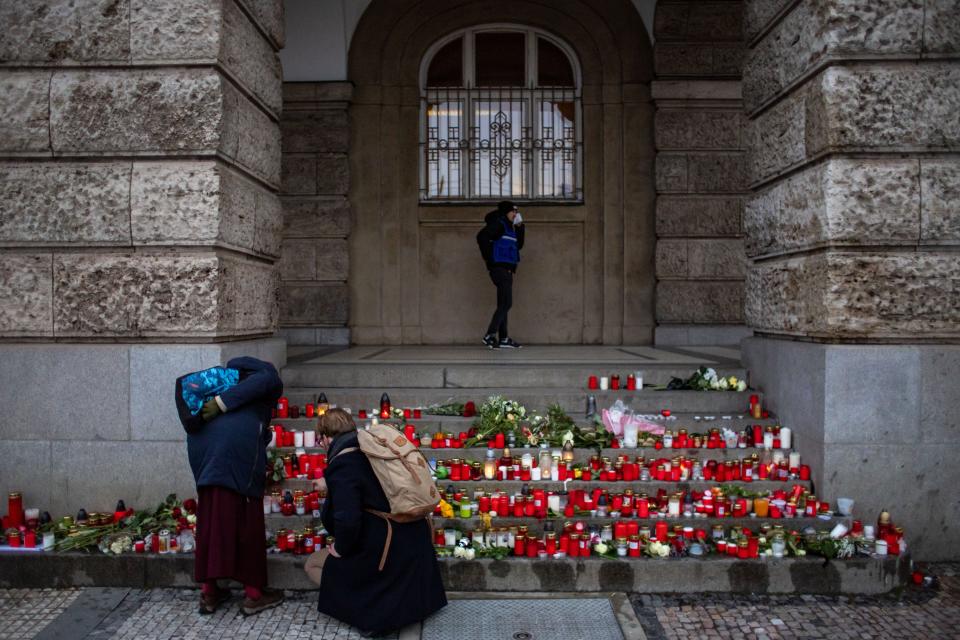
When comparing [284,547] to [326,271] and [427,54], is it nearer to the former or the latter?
[326,271]

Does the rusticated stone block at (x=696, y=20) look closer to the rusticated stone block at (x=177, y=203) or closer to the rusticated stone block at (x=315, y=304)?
the rusticated stone block at (x=315, y=304)

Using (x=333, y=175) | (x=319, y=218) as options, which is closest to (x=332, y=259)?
(x=319, y=218)

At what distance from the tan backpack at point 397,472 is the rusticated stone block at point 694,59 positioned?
8.53 metres

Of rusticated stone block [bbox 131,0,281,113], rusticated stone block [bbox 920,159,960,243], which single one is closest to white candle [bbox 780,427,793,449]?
rusticated stone block [bbox 920,159,960,243]

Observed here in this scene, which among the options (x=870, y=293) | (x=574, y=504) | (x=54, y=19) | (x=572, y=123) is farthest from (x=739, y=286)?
(x=54, y=19)

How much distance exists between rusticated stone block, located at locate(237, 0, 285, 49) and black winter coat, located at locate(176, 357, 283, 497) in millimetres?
3578

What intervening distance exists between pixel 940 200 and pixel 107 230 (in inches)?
248

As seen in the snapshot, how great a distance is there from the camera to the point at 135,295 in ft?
19.1

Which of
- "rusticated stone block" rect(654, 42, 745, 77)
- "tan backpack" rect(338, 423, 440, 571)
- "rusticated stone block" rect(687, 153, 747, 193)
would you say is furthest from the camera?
"rusticated stone block" rect(687, 153, 747, 193)

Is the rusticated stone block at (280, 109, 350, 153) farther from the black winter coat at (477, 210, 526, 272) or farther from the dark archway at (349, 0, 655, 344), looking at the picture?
the black winter coat at (477, 210, 526, 272)

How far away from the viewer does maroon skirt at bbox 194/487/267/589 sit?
4363mm

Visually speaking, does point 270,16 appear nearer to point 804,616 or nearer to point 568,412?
point 568,412

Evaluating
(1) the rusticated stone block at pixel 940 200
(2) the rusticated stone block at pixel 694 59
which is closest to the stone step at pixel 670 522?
(1) the rusticated stone block at pixel 940 200

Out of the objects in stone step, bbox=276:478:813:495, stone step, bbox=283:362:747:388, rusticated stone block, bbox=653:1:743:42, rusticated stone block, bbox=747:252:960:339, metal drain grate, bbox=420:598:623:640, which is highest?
rusticated stone block, bbox=653:1:743:42
